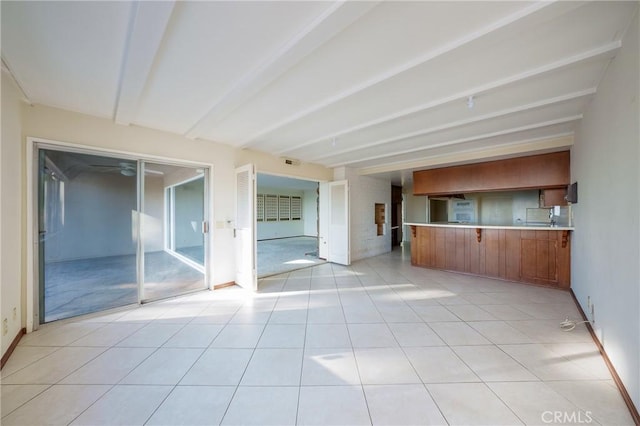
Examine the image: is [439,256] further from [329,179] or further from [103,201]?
[103,201]

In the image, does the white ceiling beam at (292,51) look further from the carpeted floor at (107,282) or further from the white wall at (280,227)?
the white wall at (280,227)

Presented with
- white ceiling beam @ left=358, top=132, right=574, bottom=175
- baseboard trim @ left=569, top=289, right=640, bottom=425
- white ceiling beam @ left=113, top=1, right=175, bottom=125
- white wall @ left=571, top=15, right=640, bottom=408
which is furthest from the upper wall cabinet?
white ceiling beam @ left=113, top=1, right=175, bottom=125

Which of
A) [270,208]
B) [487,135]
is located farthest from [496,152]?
[270,208]

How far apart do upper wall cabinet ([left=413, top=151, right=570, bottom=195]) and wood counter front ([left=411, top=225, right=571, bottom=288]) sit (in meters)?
0.93

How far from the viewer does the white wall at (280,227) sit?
11.2 metres

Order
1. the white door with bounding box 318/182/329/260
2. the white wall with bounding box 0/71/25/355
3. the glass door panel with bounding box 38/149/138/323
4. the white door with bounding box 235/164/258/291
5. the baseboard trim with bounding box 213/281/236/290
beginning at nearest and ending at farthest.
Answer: the white wall with bounding box 0/71/25/355
the glass door panel with bounding box 38/149/138/323
the white door with bounding box 235/164/258/291
the baseboard trim with bounding box 213/281/236/290
the white door with bounding box 318/182/329/260

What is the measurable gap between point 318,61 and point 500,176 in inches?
189

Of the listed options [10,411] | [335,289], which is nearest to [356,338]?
[335,289]

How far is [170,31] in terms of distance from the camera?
5.50 feet

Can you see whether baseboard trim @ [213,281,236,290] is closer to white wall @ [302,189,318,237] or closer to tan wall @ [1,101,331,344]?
tan wall @ [1,101,331,344]

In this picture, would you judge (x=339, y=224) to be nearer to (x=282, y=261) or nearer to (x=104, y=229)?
(x=282, y=261)

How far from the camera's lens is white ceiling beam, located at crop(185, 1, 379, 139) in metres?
1.45

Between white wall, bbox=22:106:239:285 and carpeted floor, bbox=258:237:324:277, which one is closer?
white wall, bbox=22:106:239:285

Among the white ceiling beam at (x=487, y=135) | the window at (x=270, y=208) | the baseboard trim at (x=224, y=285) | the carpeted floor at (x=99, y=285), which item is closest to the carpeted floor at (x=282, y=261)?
the baseboard trim at (x=224, y=285)
